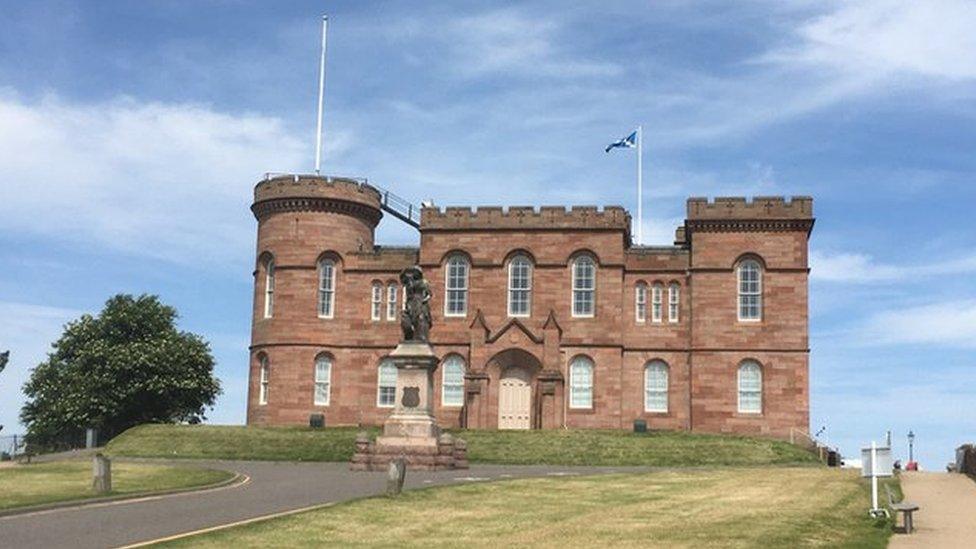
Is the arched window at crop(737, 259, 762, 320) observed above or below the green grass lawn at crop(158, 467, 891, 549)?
above

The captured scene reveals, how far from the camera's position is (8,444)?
51.5 metres

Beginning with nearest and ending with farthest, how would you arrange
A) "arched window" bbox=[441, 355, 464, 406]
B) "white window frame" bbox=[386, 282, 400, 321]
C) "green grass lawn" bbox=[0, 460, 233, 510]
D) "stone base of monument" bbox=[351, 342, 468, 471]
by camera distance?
"green grass lawn" bbox=[0, 460, 233, 510], "stone base of monument" bbox=[351, 342, 468, 471], "arched window" bbox=[441, 355, 464, 406], "white window frame" bbox=[386, 282, 400, 321]

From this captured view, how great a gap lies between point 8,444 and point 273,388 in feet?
38.0

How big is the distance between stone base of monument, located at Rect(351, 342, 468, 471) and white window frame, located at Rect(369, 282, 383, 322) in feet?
64.1

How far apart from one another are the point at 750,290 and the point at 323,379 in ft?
65.3

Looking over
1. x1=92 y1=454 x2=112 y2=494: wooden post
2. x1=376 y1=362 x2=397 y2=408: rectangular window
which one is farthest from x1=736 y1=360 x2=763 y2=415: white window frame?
x1=92 y1=454 x2=112 y2=494: wooden post

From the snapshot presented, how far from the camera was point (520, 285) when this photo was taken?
5372 cm

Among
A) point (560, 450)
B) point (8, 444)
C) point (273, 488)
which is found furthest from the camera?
point (8, 444)

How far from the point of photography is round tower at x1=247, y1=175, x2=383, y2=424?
179 ft

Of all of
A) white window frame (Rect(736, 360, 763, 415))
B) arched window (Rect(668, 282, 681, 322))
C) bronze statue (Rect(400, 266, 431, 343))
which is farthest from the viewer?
arched window (Rect(668, 282, 681, 322))

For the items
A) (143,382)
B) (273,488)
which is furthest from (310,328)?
(273,488)

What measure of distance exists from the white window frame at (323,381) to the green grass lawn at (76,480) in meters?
18.1

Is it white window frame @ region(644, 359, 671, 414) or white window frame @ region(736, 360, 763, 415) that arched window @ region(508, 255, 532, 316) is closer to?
white window frame @ region(644, 359, 671, 414)

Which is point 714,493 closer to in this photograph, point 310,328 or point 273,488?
point 273,488
